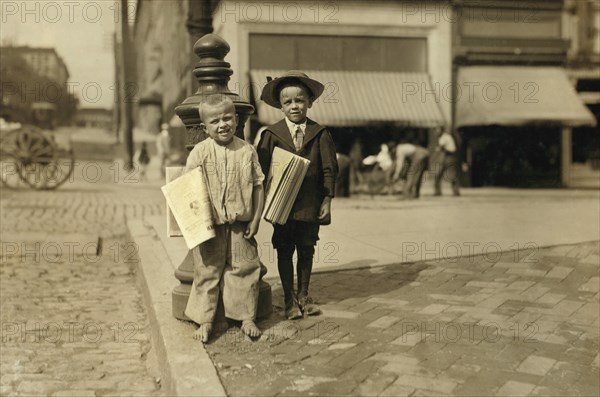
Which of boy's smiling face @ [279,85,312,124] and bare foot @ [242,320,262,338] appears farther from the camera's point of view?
boy's smiling face @ [279,85,312,124]

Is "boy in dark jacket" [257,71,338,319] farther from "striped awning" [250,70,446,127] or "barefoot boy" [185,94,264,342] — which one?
"striped awning" [250,70,446,127]

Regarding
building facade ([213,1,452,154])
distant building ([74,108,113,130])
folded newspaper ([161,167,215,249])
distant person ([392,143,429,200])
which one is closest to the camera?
folded newspaper ([161,167,215,249])

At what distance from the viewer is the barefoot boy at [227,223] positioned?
3822mm

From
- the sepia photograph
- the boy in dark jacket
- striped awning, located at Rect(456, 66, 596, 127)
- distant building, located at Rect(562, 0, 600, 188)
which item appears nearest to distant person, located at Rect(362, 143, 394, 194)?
the sepia photograph

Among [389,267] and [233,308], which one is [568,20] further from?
[233,308]

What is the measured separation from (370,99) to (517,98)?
3.88 m

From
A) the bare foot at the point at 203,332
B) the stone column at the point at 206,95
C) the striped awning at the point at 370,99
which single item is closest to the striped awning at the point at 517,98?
the striped awning at the point at 370,99

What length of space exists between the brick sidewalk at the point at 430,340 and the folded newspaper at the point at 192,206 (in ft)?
2.04

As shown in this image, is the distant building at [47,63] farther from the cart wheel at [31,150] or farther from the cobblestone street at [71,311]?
the cobblestone street at [71,311]

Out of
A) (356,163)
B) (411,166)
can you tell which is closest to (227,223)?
(411,166)

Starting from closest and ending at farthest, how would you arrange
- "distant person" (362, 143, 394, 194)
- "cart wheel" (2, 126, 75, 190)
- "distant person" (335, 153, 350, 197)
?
1. "distant person" (335, 153, 350, 197)
2. "distant person" (362, 143, 394, 194)
3. "cart wheel" (2, 126, 75, 190)

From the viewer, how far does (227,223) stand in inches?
153

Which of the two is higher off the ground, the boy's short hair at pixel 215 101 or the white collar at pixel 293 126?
the boy's short hair at pixel 215 101

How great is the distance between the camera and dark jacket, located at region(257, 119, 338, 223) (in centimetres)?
429
